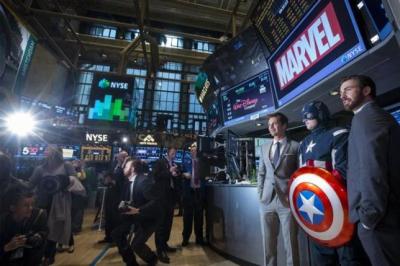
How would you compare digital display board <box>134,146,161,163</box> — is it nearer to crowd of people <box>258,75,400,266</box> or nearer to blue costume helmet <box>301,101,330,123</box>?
crowd of people <box>258,75,400,266</box>

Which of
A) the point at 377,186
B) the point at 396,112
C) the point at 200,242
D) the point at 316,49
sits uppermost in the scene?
the point at 316,49

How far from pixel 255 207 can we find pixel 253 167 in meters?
1.76

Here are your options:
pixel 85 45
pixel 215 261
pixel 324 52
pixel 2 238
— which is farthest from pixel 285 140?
pixel 85 45

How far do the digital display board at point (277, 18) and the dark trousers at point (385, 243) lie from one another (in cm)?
206

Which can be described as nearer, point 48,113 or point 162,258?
point 162,258

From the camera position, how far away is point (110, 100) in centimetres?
859

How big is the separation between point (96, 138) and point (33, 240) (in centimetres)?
765

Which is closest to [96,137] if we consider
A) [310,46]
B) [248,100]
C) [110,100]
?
[110,100]

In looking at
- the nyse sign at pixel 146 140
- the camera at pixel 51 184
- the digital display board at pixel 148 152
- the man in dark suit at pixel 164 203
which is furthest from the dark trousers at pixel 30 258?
the nyse sign at pixel 146 140

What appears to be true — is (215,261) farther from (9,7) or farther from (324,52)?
(9,7)

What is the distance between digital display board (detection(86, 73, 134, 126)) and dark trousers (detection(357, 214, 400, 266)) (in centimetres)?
824

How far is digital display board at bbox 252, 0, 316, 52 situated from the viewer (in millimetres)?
2547

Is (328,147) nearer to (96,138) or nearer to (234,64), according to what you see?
(234,64)

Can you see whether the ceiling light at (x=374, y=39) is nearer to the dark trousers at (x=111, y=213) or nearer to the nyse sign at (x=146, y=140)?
the dark trousers at (x=111, y=213)
